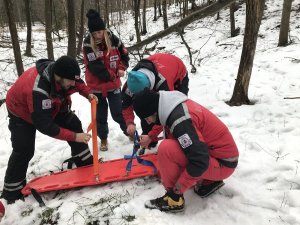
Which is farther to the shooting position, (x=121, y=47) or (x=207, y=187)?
(x=121, y=47)

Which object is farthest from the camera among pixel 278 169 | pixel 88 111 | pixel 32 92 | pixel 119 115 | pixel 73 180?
pixel 88 111

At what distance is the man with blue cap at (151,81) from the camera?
10.1 ft

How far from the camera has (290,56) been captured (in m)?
7.59

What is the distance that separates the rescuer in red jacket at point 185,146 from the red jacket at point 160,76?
58cm

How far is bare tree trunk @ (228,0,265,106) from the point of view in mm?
4496

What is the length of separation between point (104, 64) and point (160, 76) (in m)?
0.93

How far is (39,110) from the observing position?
2.96 m

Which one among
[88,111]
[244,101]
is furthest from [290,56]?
[88,111]

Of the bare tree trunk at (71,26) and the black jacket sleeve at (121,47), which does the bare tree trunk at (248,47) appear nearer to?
the black jacket sleeve at (121,47)

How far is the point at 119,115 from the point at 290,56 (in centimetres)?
530

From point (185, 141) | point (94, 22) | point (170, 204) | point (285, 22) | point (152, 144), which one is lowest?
point (152, 144)

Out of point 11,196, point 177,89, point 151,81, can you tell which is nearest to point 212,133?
point 151,81

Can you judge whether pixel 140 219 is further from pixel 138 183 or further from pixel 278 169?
pixel 278 169

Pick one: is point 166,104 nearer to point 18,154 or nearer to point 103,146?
point 18,154
